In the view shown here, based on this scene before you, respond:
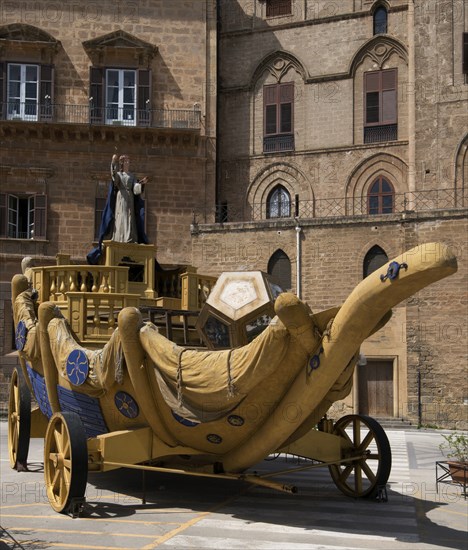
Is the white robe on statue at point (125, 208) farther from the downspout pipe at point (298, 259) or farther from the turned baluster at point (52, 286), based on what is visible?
the downspout pipe at point (298, 259)

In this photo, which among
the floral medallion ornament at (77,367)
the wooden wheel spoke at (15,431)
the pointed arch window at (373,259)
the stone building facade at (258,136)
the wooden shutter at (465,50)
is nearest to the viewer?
the floral medallion ornament at (77,367)

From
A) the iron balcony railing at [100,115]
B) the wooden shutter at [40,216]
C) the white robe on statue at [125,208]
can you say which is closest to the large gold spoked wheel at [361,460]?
the white robe on statue at [125,208]

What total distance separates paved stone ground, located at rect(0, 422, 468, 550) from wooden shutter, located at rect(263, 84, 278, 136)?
2058 cm

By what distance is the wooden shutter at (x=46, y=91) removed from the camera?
97.1ft

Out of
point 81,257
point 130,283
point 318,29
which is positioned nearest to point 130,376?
point 130,283

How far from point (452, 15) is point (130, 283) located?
19.7 metres

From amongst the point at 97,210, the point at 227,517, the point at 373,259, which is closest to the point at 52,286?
the point at 227,517

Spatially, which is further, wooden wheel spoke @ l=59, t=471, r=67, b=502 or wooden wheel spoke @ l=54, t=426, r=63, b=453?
wooden wheel spoke @ l=54, t=426, r=63, b=453

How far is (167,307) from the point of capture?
491 inches

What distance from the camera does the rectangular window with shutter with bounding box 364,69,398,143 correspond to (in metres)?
30.4

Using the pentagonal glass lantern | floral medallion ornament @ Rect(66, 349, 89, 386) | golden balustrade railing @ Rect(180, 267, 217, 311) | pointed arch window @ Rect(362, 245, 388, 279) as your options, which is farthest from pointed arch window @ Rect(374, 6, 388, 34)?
floral medallion ornament @ Rect(66, 349, 89, 386)

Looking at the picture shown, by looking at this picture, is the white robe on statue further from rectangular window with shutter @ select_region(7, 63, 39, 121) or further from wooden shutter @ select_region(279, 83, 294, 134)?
wooden shutter @ select_region(279, 83, 294, 134)

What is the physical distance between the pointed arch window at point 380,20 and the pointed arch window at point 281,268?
383 inches

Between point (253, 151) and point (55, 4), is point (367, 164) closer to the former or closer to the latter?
point (253, 151)
